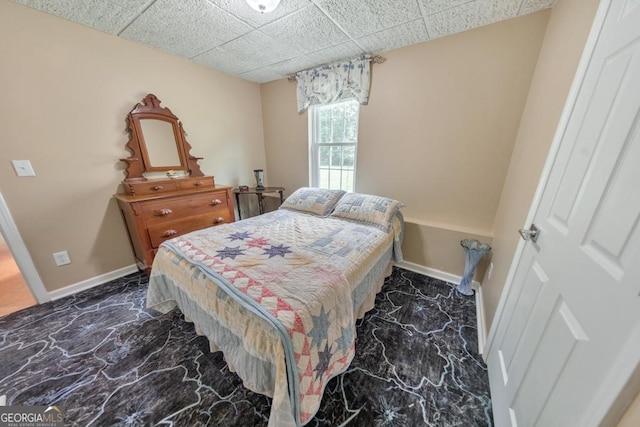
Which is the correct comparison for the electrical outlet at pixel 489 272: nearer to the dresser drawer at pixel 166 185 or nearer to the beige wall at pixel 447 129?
the beige wall at pixel 447 129

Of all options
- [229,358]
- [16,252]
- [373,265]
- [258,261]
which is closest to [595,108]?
[373,265]

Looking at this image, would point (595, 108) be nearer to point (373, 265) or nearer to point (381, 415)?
point (373, 265)

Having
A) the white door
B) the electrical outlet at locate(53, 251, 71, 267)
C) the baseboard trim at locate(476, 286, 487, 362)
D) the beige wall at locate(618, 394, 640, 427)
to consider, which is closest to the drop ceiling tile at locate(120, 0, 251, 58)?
the electrical outlet at locate(53, 251, 71, 267)

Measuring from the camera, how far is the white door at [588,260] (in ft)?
1.66

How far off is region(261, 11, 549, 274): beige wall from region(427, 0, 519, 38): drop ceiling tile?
7cm

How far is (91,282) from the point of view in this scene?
81.5 inches

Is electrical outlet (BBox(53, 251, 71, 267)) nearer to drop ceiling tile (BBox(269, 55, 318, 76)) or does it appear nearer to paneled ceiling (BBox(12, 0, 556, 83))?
paneled ceiling (BBox(12, 0, 556, 83))

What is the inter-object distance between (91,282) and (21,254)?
0.53m

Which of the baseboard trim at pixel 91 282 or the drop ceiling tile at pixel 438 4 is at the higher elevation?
the drop ceiling tile at pixel 438 4

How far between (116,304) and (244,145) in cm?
233

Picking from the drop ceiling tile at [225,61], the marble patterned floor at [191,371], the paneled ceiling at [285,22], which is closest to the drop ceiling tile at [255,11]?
the paneled ceiling at [285,22]

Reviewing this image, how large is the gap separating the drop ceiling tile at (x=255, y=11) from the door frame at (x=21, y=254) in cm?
225

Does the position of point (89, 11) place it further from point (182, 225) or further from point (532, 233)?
point (532, 233)

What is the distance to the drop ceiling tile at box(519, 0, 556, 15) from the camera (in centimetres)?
145
